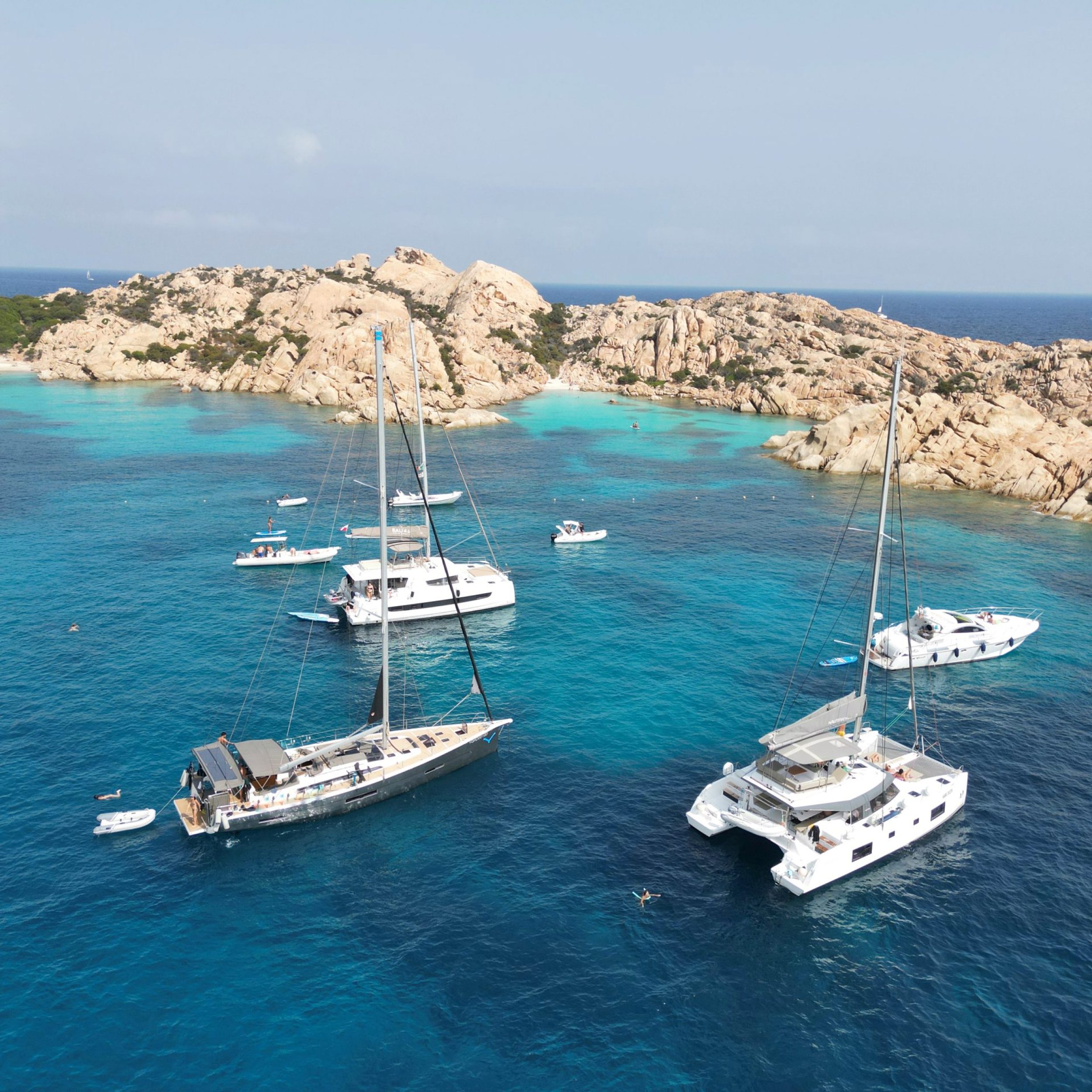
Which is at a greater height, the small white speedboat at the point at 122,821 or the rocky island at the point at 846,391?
the rocky island at the point at 846,391

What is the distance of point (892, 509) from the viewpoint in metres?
104

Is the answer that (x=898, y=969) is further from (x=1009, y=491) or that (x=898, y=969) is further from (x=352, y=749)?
A: (x=1009, y=491)

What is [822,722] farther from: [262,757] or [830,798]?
[262,757]

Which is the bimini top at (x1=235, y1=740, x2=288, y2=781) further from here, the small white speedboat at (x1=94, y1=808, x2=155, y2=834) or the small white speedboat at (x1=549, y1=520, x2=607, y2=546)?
the small white speedboat at (x1=549, y1=520, x2=607, y2=546)

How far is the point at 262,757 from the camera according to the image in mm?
43062

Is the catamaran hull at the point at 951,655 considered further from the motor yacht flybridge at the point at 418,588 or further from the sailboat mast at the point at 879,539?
the motor yacht flybridge at the point at 418,588

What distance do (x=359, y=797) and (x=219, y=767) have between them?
7119 millimetres

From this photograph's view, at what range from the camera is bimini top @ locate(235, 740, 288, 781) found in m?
42.2

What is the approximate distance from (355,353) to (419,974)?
160 metres

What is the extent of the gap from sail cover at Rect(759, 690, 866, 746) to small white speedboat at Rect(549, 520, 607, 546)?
46782 millimetres

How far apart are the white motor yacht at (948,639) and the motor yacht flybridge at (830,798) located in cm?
1616

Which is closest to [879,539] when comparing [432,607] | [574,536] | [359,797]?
[359,797]

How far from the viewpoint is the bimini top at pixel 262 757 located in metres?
42.2

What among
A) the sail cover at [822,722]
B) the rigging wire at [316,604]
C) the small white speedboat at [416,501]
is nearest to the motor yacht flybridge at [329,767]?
the rigging wire at [316,604]
